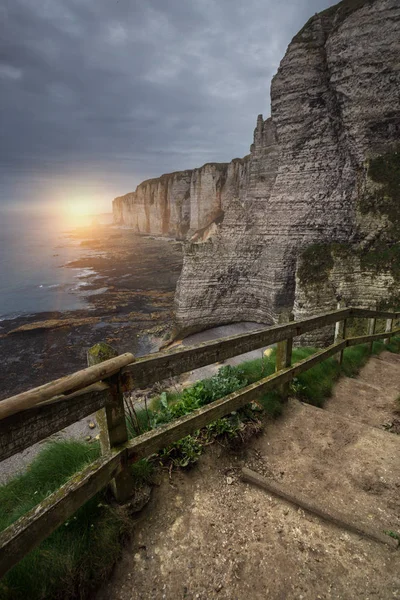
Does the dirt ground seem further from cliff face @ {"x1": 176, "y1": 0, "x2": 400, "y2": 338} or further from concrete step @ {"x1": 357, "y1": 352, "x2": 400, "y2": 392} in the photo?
cliff face @ {"x1": 176, "y1": 0, "x2": 400, "y2": 338}

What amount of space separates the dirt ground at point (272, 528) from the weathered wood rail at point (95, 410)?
589mm

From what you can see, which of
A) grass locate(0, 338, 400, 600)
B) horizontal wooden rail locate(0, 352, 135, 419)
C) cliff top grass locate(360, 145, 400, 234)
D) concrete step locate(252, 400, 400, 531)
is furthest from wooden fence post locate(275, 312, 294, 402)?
cliff top grass locate(360, 145, 400, 234)

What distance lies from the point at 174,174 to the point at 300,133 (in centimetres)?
7192

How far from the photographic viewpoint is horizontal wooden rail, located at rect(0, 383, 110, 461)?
6.07 ft

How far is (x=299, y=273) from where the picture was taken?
2112cm

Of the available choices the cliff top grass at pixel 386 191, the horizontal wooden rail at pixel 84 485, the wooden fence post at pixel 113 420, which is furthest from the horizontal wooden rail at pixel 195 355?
the cliff top grass at pixel 386 191

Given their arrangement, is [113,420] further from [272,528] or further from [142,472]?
[272,528]

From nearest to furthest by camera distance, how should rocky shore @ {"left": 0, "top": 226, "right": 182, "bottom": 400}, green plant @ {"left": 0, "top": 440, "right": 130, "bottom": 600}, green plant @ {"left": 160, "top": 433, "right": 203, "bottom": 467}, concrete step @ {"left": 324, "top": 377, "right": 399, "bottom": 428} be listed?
green plant @ {"left": 0, "top": 440, "right": 130, "bottom": 600} → green plant @ {"left": 160, "top": 433, "right": 203, "bottom": 467} → concrete step @ {"left": 324, "top": 377, "right": 399, "bottom": 428} → rocky shore @ {"left": 0, "top": 226, "right": 182, "bottom": 400}

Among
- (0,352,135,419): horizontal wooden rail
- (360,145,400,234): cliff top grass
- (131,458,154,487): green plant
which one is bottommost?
(131,458,154,487): green plant

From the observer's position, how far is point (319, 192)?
21781 mm

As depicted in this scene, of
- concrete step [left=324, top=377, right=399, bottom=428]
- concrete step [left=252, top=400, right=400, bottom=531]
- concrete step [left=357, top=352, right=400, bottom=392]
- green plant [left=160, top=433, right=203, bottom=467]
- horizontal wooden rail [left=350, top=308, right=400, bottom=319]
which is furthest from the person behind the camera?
horizontal wooden rail [left=350, top=308, right=400, bottom=319]

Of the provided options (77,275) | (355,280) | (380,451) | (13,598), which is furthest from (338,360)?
(77,275)

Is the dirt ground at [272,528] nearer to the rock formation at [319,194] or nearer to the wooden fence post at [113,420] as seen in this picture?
the wooden fence post at [113,420]

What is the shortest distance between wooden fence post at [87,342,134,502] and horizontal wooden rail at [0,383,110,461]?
3.9 inches
